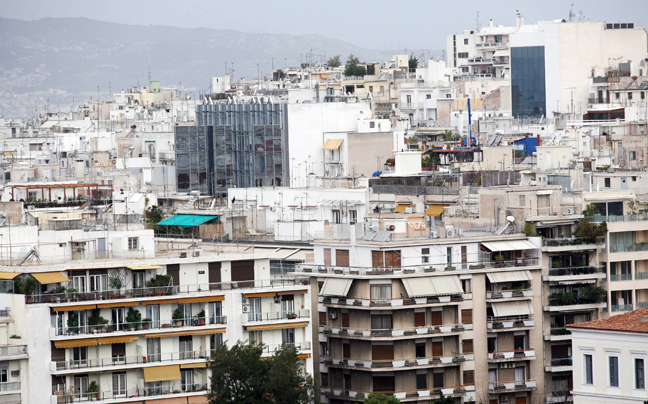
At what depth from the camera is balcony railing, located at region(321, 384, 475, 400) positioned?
5772 cm

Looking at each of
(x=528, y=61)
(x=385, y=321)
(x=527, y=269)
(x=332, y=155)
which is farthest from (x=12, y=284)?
(x=528, y=61)

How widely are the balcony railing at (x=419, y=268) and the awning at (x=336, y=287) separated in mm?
440

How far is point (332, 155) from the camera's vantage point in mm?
94875

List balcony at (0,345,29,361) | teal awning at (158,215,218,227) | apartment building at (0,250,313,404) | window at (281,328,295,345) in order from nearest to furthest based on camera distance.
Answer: balcony at (0,345,29,361), apartment building at (0,250,313,404), window at (281,328,295,345), teal awning at (158,215,218,227)

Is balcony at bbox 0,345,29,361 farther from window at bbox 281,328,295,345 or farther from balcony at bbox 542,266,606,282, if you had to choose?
balcony at bbox 542,266,606,282

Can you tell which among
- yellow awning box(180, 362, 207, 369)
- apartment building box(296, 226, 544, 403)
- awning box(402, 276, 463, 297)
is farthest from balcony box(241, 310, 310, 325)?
awning box(402, 276, 463, 297)

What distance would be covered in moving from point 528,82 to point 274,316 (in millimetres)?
79319

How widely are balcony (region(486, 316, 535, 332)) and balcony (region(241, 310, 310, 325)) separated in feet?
25.2

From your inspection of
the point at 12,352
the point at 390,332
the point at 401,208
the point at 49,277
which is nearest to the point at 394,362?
the point at 390,332

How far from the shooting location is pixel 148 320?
53312mm

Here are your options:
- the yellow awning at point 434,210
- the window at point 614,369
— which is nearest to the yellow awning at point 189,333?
the window at point 614,369

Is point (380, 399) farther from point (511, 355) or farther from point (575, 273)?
point (575, 273)

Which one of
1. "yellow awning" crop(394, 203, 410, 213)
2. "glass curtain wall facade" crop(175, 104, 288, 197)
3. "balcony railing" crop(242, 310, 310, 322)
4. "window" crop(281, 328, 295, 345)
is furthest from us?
"glass curtain wall facade" crop(175, 104, 288, 197)

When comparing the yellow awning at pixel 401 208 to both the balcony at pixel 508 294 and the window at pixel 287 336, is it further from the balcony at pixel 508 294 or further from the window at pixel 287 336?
the window at pixel 287 336
